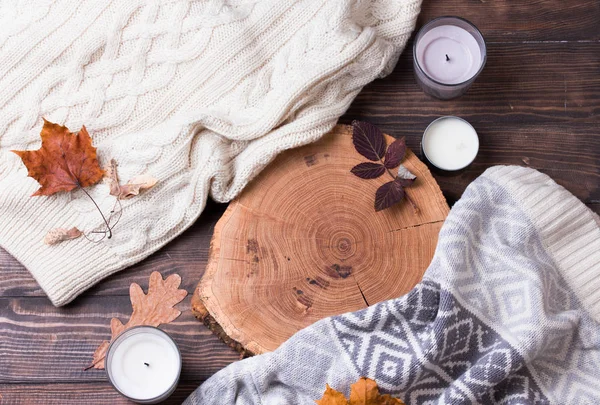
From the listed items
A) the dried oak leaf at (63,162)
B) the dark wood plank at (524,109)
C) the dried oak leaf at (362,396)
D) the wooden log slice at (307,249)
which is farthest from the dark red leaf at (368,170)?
the dried oak leaf at (63,162)

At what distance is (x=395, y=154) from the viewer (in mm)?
1110

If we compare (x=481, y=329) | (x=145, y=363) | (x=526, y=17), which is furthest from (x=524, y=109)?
(x=145, y=363)

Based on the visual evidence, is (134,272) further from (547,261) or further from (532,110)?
(532,110)

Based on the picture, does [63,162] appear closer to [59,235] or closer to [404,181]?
[59,235]

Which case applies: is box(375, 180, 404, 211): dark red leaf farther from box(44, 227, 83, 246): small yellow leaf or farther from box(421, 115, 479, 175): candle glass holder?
box(44, 227, 83, 246): small yellow leaf

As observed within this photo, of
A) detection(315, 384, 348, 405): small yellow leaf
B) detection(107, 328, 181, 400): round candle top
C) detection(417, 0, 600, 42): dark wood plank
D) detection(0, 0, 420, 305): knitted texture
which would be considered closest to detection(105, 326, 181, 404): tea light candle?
detection(107, 328, 181, 400): round candle top

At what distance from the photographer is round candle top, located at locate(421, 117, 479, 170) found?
115cm

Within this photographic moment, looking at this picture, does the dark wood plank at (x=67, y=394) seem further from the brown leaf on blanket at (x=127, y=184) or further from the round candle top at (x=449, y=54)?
the round candle top at (x=449, y=54)

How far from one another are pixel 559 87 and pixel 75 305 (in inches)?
42.0

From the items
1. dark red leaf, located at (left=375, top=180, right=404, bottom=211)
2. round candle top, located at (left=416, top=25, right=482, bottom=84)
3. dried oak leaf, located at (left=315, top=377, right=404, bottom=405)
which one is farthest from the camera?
round candle top, located at (left=416, top=25, right=482, bottom=84)

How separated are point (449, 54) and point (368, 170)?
30 cm

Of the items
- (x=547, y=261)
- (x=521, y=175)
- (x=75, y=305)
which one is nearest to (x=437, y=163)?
(x=521, y=175)

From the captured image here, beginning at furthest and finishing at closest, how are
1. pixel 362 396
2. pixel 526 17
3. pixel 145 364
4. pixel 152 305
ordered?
pixel 526 17 → pixel 152 305 → pixel 145 364 → pixel 362 396

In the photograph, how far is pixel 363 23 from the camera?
3.78ft
